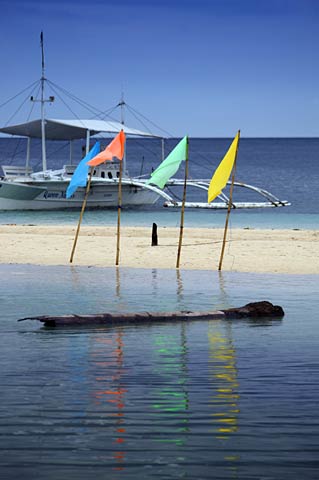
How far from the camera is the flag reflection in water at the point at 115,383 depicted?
29.5 ft

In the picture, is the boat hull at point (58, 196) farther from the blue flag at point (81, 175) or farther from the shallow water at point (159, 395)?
the shallow water at point (159, 395)

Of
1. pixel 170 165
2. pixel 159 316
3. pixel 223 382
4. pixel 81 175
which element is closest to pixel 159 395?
A: pixel 223 382

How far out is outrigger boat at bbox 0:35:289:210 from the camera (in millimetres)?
52125

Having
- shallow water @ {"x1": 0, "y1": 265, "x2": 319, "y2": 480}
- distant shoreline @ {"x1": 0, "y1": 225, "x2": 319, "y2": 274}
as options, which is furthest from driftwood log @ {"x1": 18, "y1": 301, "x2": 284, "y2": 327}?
distant shoreline @ {"x1": 0, "y1": 225, "x2": 319, "y2": 274}

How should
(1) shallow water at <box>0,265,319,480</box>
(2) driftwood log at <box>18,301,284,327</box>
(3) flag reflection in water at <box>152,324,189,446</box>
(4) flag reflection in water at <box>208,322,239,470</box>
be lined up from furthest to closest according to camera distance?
(2) driftwood log at <box>18,301,284,327</box>
(4) flag reflection in water at <box>208,322,239,470</box>
(3) flag reflection in water at <box>152,324,189,446</box>
(1) shallow water at <box>0,265,319,480</box>

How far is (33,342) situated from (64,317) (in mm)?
1133

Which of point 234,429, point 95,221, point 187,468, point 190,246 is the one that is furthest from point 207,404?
point 95,221

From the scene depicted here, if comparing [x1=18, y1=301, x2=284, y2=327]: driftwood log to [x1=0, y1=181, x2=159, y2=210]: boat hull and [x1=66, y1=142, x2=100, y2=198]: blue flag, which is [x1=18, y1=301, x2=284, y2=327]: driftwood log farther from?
[x1=0, y1=181, x2=159, y2=210]: boat hull

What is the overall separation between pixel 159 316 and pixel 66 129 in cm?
4138

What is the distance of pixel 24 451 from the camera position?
28.5 feet

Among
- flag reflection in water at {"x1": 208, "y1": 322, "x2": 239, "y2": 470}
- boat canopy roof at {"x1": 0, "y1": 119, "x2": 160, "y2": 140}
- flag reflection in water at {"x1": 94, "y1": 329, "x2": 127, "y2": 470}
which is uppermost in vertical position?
boat canopy roof at {"x1": 0, "y1": 119, "x2": 160, "y2": 140}

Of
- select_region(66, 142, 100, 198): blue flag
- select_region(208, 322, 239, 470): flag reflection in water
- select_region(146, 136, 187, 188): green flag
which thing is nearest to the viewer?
select_region(208, 322, 239, 470): flag reflection in water

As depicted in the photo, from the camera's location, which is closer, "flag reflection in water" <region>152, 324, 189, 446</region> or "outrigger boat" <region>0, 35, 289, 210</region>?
"flag reflection in water" <region>152, 324, 189, 446</region>

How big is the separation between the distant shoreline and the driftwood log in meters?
6.84
